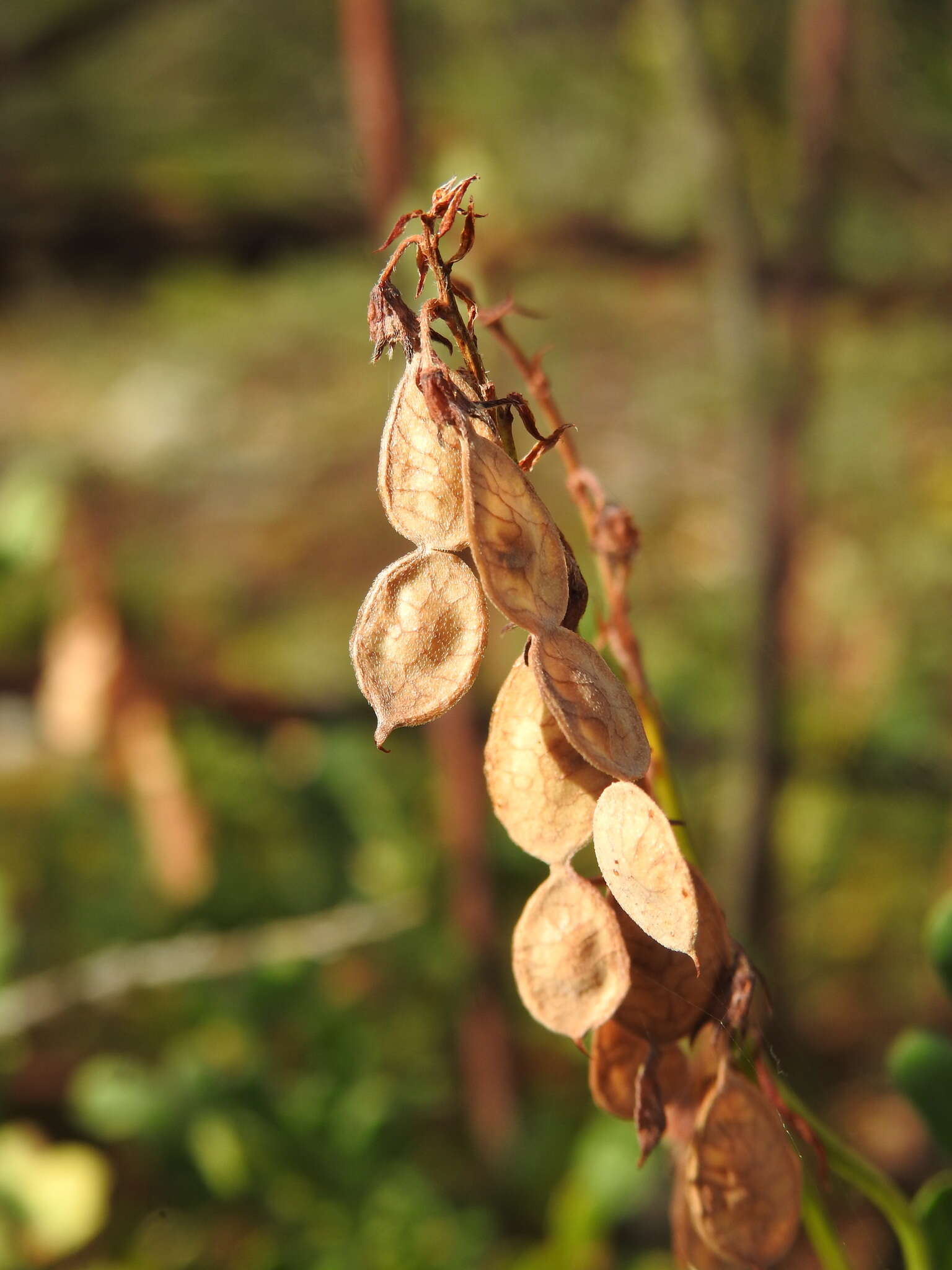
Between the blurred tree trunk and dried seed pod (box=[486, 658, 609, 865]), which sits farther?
the blurred tree trunk

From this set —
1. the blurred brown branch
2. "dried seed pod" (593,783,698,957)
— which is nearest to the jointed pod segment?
"dried seed pod" (593,783,698,957)

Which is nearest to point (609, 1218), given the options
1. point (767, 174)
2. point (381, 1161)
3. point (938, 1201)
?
point (381, 1161)

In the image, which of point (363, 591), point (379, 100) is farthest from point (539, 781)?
point (363, 591)

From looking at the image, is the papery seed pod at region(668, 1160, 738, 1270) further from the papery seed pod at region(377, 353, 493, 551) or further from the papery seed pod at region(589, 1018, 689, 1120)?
the papery seed pod at region(377, 353, 493, 551)

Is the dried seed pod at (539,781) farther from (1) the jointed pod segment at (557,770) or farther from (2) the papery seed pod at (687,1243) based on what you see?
(2) the papery seed pod at (687,1243)

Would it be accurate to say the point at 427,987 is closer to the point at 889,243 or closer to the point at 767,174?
the point at 889,243
